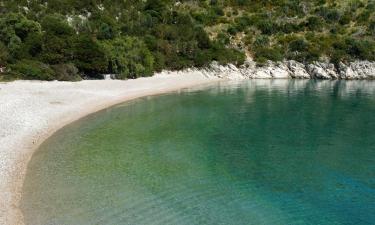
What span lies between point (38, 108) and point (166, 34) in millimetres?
46810

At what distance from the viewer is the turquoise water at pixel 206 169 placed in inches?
766

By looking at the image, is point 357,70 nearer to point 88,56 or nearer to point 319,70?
point 319,70

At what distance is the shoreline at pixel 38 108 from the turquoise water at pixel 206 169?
0.74 m

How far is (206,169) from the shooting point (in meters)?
26.0

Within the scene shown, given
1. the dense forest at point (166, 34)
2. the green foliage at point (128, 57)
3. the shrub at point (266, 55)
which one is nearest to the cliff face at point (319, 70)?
the shrub at point (266, 55)

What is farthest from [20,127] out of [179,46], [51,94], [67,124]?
[179,46]

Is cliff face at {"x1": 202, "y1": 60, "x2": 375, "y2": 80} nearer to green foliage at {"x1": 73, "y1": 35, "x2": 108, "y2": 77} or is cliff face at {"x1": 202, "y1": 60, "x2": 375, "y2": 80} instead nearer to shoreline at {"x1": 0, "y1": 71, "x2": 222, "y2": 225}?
shoreline at {"x1": 0, "y1": 71, "x2": 222, "y2": 225}

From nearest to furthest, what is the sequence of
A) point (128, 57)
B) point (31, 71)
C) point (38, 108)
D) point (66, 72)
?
1. point (38, 108)
2. point (31, 71)
3. point (66, 72)
4. point (128, 57)

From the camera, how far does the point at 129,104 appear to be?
47938mm

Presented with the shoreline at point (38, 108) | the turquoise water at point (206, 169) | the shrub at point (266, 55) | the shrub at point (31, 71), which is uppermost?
the shrub at point (266, 55)

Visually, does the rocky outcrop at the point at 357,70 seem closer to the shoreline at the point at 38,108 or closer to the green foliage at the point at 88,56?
the shoreline at the point at 38,108

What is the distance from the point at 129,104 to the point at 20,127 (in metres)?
18.0

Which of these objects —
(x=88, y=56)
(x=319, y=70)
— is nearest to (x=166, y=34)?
(x=88, y=56)

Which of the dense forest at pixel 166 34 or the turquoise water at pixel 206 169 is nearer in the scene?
the turquoise water at pixel 206 169
